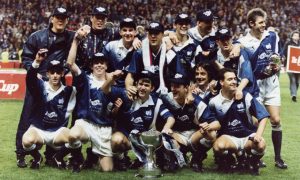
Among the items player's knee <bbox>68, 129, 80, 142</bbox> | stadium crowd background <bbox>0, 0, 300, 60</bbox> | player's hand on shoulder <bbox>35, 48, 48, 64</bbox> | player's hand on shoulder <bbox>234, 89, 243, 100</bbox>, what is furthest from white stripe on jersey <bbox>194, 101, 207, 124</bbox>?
stadium crowd background <bbox>0, 0, 300, 60</bbox>

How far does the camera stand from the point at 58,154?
5977 mm

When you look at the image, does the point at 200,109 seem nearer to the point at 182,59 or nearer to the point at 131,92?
the point at 182,59

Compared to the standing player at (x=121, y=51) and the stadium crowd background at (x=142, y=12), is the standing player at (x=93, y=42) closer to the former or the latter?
the standing player at (x=121, y=51)

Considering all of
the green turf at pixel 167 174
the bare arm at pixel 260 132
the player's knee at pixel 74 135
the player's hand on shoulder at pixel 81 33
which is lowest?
the green turf at pixel 167 174

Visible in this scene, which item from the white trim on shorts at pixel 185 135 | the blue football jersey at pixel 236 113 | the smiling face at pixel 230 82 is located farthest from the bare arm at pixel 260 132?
the white trim on shorts at pixel 185 135

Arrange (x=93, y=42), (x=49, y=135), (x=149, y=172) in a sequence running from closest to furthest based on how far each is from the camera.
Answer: (x=149, y=172) < (x=49, y=135) < (x=93, y=42)

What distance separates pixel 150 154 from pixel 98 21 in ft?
6.19

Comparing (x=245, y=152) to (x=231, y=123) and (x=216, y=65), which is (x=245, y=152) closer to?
(x=231, y=123)

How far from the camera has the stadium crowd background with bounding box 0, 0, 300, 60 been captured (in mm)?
27594

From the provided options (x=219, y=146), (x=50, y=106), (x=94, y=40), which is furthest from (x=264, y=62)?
(x=50, y=106)

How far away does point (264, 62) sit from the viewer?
613 cm

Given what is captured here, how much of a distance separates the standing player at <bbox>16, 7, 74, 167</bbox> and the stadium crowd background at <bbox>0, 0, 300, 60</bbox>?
2109cm

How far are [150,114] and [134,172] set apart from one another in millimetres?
723

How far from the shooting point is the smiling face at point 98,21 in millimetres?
6195
